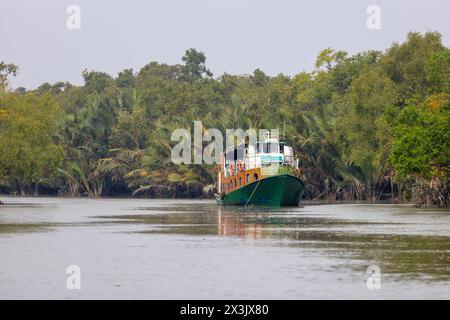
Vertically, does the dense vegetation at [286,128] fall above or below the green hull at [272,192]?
above

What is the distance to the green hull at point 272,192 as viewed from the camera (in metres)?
85.4

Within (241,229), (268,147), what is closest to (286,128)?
(268,147)

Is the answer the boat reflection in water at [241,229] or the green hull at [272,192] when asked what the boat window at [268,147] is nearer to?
the green hull at [272,192]

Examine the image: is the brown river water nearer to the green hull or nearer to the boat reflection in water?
the boat reflection in water

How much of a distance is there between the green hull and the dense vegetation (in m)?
8.72

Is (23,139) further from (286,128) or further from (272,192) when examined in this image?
(286,128)

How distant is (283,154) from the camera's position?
8950cm

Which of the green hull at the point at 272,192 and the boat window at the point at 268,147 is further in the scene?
the boat window at the point at 268,147

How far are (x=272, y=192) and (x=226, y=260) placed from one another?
51.6m

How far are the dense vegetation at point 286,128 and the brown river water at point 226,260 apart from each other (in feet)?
92.9

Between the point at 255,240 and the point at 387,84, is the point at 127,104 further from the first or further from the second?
the point at 255,240


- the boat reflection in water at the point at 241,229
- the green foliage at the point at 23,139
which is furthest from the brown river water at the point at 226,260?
the green foliage at the point at 23,139

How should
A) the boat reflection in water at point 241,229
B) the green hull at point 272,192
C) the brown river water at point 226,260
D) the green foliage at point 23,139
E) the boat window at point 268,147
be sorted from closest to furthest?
the brown river water at point 226,260
the boat reflection in water at point 241,229
the green hull at point 272,192
the boat window at point 268,147
the green foliage at point 23,139

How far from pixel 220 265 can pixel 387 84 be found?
236 ft
